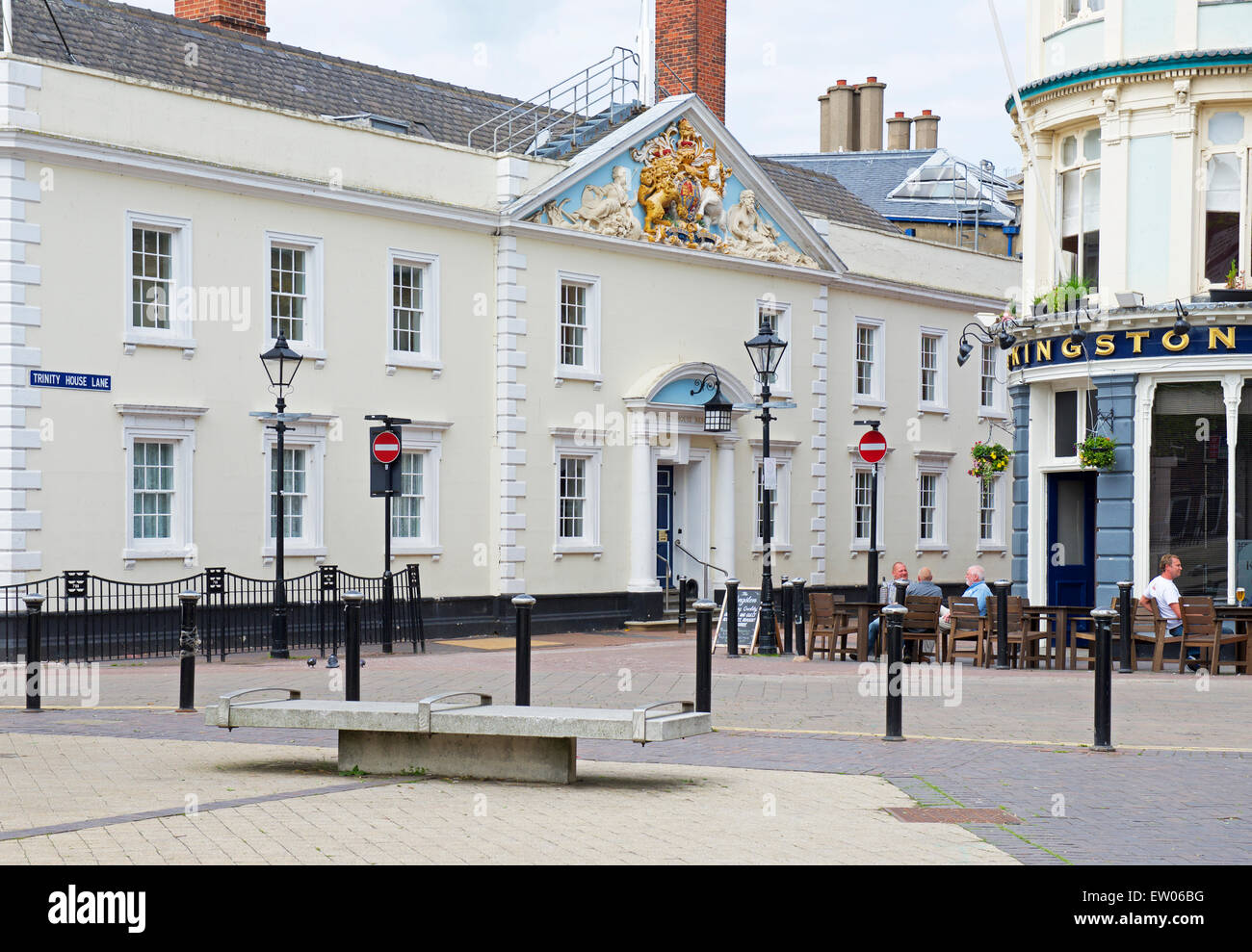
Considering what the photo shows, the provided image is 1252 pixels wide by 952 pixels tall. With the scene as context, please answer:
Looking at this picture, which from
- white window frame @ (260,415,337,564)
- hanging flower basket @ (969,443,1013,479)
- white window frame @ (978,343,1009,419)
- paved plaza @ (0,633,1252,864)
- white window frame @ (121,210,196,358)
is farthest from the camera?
white window frame @ (978,343,1009,419)

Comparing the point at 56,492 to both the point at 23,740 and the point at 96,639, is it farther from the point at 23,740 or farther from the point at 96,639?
the point at 23,740

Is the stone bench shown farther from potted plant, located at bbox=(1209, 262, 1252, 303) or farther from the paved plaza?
potted plant, located at bbox=(1209, 262, 1252, 303)

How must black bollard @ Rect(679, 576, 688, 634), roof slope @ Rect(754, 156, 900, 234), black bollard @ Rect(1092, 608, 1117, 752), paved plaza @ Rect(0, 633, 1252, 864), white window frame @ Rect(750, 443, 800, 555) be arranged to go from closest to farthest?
paved plaza @ Rect(0, 633, 1252, 864)
black bollard @ Rect(1092, 608, 1117, 752)
black bollard @ Rect(679, 576, 688, 634)
white window frame @ Rect(750, 443, 800, 555)
roof slope @ Rect(754, 156, 900, 234)

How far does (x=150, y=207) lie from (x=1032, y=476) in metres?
13.7

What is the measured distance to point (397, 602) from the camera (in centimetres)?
2591

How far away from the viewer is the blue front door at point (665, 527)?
104 ft

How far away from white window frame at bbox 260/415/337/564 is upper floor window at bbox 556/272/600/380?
18.4ft

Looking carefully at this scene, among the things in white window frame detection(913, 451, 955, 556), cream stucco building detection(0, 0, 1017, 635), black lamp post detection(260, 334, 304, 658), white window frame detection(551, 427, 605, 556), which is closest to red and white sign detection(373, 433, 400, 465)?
black lamp post detection(260, 334, 304, 658)

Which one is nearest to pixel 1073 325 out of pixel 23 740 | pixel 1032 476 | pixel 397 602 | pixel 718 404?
pixel 1032 476

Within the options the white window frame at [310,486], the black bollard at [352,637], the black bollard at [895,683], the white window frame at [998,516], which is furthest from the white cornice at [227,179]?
the white window frame at [998,516]

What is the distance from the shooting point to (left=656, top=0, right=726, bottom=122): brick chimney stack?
115ft

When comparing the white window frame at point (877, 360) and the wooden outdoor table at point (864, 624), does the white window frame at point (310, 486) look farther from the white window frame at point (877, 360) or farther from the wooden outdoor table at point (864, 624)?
the white window frame at point (877, 360)

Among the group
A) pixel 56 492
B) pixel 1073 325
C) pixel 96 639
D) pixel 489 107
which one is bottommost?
pixel 96 639

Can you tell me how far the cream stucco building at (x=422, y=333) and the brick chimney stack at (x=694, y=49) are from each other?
3134 mm
